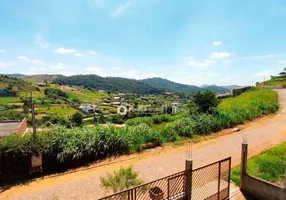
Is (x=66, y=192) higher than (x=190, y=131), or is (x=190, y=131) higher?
(x=190, y=131)

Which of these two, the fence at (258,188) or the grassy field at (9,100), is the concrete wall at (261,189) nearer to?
the fence at (258,188)

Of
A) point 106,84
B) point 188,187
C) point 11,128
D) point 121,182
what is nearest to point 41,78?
point 106,84

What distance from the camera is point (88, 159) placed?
330 inches

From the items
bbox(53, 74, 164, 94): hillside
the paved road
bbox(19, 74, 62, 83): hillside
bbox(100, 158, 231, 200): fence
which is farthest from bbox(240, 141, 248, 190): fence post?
bbox(19, 74, 62, 83): hillside

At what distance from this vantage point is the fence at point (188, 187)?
472 cm

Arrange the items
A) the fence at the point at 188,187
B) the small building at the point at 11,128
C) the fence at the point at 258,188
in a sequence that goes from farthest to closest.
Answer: the small building at the point at 11,128 < the fence at the point at 258,188 < the fence at the point at 188,187

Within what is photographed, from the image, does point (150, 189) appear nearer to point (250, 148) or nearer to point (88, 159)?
point (88, 159)

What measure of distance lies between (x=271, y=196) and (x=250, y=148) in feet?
14.5

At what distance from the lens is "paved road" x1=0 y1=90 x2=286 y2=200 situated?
6105mm

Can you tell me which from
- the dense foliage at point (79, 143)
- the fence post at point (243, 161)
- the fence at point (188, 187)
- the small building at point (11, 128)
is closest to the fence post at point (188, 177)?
the fence at point (188, 187)

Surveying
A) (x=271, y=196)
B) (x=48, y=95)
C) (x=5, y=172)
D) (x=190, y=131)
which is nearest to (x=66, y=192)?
(x=5, y=172)

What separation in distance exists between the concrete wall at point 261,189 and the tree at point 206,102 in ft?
28.5

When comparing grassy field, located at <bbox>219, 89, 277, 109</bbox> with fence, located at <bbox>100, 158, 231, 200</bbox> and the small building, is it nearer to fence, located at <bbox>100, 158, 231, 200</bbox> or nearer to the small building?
fence, located at <bbox>100, 158, 231, 200</bbox>

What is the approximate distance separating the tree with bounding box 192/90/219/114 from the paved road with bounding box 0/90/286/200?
264 cm
